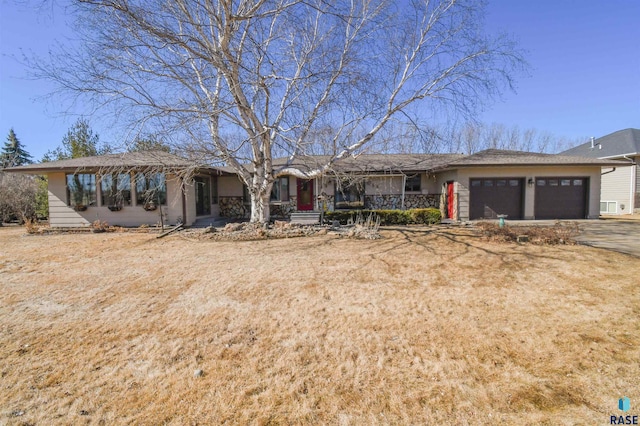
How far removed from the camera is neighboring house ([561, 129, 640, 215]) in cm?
1673

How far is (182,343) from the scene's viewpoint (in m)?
3.27

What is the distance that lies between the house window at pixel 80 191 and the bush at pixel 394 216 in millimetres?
9938

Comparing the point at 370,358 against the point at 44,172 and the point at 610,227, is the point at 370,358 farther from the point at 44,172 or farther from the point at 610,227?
the point at 44,172

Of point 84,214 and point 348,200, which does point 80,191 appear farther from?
point 348,200

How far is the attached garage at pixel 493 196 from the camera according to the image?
13547 mm

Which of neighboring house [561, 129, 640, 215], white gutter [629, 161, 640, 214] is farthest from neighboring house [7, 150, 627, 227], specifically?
white gutter [629, 161, 640, 214]

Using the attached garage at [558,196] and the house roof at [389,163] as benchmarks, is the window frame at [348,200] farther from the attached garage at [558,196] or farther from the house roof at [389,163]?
the attached garage at [558,196]

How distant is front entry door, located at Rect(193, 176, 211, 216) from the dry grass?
26.1 feet

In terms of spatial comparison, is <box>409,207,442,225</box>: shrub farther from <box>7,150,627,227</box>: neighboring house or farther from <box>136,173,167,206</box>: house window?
<box>136,173,167,206</box>: house window

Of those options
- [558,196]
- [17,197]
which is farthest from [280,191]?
[17,197]

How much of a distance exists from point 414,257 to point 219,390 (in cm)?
527

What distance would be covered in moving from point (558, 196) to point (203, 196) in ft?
54.2

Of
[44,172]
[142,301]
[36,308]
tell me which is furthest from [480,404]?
[44,172]

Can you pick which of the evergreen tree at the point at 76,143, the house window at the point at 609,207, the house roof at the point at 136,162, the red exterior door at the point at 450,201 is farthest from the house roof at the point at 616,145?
the evergreen tree at the point at 76,143
